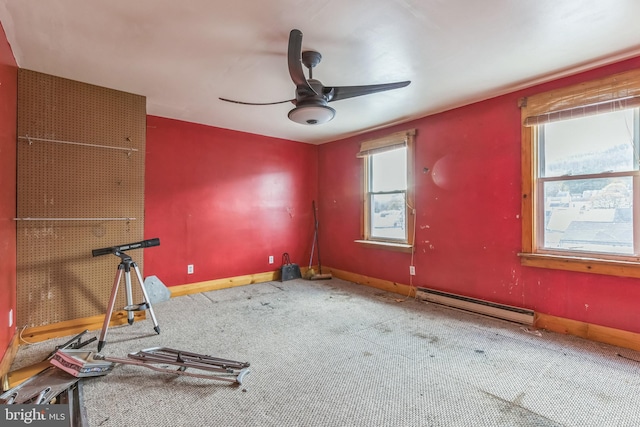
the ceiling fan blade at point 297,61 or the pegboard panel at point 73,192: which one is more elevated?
the ceiling fan blade at point 297,61

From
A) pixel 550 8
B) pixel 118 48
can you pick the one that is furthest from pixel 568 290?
pixel 118 48

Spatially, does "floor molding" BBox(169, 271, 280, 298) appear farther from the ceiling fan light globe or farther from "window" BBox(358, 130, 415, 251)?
the ceiling fan light globe

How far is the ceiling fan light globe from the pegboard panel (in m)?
1.88

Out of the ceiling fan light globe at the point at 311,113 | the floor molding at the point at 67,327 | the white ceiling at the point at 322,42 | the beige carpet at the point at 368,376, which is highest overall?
the white ceiling at the point at 322,42

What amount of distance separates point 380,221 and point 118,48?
3543mm

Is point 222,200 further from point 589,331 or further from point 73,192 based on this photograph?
point 589,331

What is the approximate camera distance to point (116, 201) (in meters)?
2.99

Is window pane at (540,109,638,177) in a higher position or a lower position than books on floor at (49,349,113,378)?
higher

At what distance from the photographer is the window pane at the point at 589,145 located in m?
2.41

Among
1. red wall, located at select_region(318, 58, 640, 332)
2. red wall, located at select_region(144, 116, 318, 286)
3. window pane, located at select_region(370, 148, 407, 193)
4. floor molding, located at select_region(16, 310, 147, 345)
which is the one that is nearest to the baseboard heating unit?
red wall, located at select_region(318, 58, 640, 332)

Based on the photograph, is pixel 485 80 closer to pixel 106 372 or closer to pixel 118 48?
pixel 118 48

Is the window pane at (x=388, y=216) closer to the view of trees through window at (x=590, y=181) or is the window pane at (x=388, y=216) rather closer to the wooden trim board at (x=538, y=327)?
the view of trees through window at (x=590, y=181)

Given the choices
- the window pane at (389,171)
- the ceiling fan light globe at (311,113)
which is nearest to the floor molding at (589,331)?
the window pane at (389,171)

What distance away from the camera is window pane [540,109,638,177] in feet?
7.91
